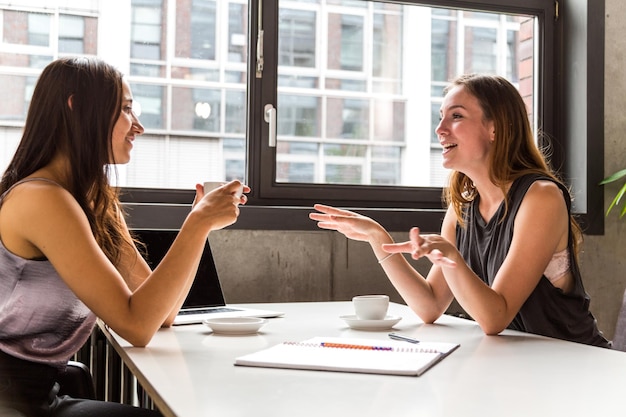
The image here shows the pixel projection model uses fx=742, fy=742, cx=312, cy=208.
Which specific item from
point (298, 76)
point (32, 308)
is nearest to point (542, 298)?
point (32, 308)

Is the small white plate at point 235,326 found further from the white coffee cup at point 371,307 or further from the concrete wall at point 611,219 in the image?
the concrete wall at point 611,219

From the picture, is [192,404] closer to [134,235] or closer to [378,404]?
[378,404]

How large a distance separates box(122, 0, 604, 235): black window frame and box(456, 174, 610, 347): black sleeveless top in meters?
0.89

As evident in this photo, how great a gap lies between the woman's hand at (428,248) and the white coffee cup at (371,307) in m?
0.20

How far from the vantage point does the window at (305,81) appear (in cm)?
280

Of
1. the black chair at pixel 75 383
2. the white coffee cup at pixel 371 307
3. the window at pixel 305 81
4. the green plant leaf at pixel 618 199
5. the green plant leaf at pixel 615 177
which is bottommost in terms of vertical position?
the black chair at pixel 75 383

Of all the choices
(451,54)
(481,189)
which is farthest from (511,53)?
(481,189)

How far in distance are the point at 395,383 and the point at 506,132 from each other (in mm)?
1151

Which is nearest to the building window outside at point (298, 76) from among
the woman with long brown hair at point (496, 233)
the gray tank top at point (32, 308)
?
the woman with long brown hair at point (496, 233)

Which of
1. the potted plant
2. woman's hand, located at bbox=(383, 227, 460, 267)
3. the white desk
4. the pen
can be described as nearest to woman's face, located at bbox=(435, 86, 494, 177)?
woman's hand, located at bbox=(383, 227, 460, 267)

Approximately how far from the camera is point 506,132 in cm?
210

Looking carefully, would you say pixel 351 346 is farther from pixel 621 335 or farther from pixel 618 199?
pixel 618 199

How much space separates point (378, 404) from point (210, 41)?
2170 mm

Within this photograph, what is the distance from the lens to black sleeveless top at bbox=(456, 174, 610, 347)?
1924 mm
